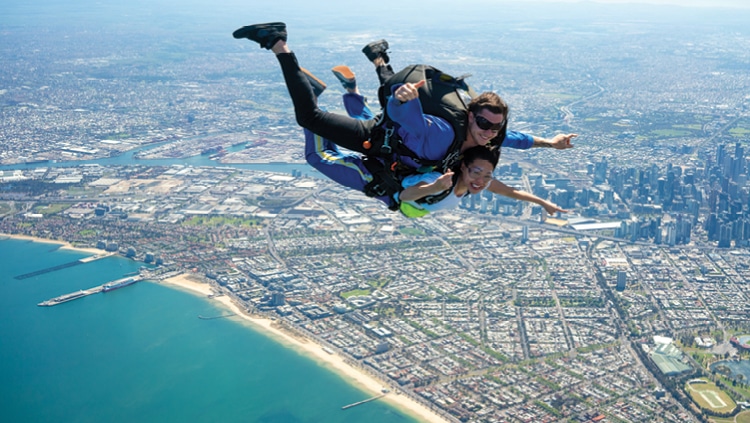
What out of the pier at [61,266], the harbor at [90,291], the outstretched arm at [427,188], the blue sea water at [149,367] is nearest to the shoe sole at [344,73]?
the outstretched arm at [427,188]

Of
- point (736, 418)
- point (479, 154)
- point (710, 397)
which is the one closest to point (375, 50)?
point (479, 154)

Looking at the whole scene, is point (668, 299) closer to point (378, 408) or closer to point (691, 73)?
point (378, 408)

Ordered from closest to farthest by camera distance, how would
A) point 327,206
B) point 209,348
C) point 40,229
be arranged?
1. point 209,348
2. point 40,229
3. point 327,206

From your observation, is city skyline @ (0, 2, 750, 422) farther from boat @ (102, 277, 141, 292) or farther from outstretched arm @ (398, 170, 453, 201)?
outstretched arm @ (398, 170, 453, 201)

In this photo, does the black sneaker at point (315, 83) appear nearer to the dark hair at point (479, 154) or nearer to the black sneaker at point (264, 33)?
the black sneaker at point (264, 33)

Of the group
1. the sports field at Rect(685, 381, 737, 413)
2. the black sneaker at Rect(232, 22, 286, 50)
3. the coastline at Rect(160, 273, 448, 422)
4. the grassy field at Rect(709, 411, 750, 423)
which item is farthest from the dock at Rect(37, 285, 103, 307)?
the black sneaker at Rect(232, 22, 286, 50)

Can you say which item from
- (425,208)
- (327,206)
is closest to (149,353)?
(327,206)
